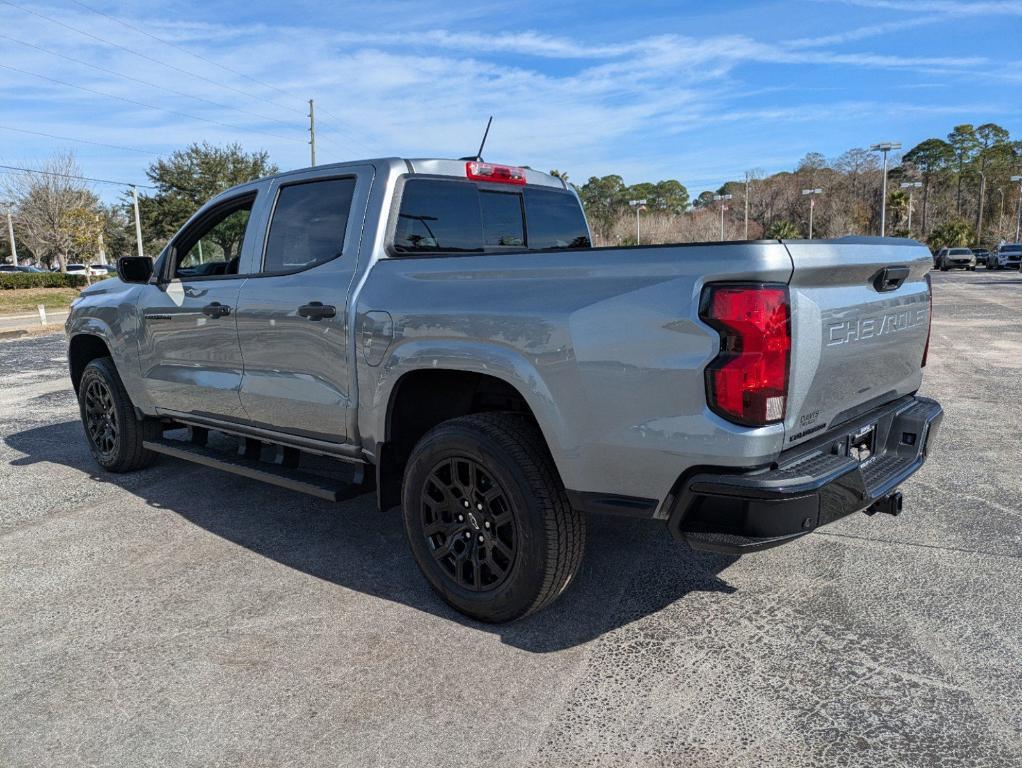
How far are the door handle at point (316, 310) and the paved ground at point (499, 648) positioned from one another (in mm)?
1299

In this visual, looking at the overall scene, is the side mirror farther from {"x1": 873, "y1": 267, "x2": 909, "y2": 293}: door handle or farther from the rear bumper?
{"x1": 873, "y1": 267, "x2": 909, "y2": 293}: door handle

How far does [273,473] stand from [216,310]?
1030 millimetres

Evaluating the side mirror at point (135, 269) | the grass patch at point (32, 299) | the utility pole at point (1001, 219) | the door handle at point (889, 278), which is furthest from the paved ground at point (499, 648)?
the utility pole at point (1001, 219)

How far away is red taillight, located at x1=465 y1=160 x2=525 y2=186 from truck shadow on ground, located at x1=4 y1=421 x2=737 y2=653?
6.73 ft

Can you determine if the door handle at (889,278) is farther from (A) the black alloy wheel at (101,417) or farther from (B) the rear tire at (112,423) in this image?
(A) the black alloy wheel at (101,417)

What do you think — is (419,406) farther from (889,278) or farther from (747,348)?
(889,278)

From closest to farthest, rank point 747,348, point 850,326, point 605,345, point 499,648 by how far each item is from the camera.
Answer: point 747,348
point 605,345
point 850,326
point 499,648

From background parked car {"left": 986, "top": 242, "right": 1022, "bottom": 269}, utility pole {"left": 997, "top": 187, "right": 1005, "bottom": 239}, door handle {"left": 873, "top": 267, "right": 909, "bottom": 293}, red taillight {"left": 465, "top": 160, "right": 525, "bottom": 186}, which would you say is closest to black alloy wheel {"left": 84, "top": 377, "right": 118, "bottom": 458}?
red taillight {"left": 465, "top": 160, "right": 525, "bottom": 186}

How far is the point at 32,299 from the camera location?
32.2m

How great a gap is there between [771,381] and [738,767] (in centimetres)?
120

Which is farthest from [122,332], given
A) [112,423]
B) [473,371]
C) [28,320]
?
[28,320]

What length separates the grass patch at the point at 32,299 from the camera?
28569mm

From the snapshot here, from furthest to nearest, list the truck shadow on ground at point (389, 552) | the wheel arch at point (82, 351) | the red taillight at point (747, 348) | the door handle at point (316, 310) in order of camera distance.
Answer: the wheel arch at point (82, 351)
the door handle at point (316, 310)
the truck shadow on ground at point (389, 552)
the red taillight at point (747, 348)

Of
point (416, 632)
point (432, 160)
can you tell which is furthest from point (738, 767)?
point (432, 160)
